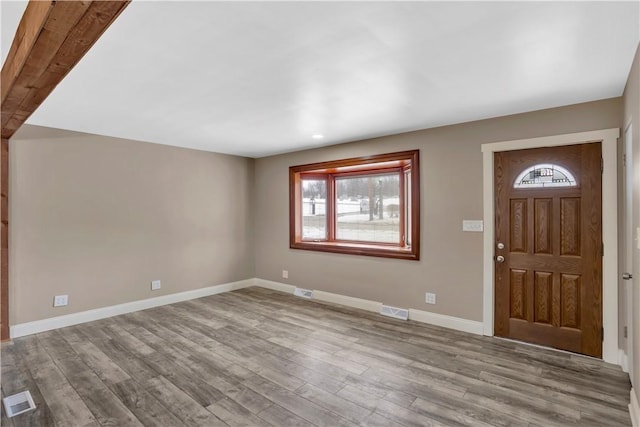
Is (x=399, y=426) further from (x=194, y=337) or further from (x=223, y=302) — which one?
(x=223, y=302)

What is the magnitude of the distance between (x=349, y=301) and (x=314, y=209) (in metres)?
1.78

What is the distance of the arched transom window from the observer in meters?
3.15

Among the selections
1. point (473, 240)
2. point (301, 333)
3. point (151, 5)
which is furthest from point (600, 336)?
point (151, 5)

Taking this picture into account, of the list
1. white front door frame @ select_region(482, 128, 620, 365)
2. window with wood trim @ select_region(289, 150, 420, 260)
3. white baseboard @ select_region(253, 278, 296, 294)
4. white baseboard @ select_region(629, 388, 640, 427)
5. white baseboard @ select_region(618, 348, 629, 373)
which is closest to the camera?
white baseboard @ select_region(629, 388, 640, 427)

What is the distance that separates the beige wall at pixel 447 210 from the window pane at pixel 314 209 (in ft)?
2.64

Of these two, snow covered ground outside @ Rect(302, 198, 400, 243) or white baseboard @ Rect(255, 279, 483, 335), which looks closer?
white baseboard @ Rect(255, 279, 483, 335)

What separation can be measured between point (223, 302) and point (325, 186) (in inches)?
100.0

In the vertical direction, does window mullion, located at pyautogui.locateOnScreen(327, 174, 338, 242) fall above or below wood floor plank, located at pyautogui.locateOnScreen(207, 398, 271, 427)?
above

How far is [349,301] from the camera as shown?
470 centimetres

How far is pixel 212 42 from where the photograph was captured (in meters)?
1.93

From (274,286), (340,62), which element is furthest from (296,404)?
(274,286)

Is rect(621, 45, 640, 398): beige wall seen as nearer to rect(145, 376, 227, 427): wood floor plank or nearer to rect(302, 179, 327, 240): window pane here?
rect(145, 376, 227, 427): wood floor plank

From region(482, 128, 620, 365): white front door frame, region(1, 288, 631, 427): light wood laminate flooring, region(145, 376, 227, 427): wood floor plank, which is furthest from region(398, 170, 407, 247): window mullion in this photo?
region(145, 376, 227, 427): wood floor plank

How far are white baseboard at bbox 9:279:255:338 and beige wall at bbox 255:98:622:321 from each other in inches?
79.2
